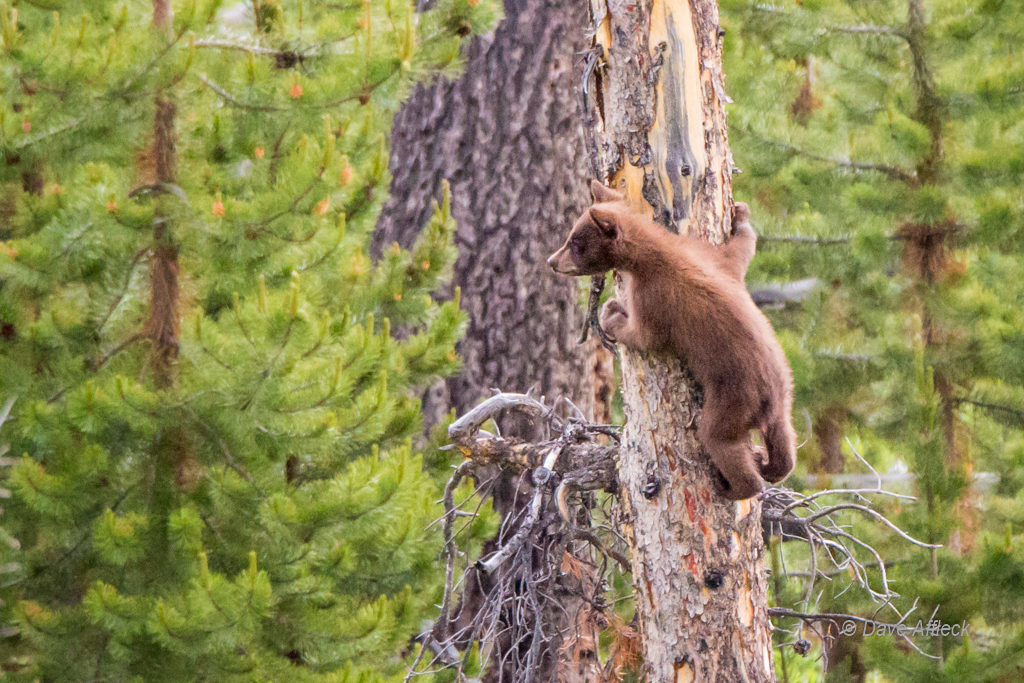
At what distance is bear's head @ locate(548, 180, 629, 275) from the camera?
7.41ft

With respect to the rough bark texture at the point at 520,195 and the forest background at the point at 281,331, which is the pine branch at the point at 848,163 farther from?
the rough bark texture at the point at 520,195

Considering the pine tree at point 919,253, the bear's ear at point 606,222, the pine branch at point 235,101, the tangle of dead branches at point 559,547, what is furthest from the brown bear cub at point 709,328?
the pine tree at point 919,253

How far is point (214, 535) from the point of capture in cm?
453

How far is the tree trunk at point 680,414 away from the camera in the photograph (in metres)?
2.29

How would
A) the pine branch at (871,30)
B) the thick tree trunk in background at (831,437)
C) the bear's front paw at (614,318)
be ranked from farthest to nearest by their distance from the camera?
the thick tree trunk in background at (831,437)
the pine branch at (871,30)
the bear's front paw at (614,318)

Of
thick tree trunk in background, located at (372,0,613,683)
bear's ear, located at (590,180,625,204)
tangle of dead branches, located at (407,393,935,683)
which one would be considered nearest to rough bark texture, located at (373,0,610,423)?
thick tree trunk in background, located at (372,0,613,683)

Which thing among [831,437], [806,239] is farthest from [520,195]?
[831,437]

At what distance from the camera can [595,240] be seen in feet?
7.48

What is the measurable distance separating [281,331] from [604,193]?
6.52 ft

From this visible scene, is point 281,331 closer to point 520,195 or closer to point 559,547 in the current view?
point 520,195

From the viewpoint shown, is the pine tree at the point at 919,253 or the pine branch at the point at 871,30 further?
the pine branch at the point at 871,30

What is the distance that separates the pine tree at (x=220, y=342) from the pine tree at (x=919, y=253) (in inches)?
125

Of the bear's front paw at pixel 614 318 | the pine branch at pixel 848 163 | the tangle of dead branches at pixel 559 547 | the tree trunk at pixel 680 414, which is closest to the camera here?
the tree trunk at pixel 680 414

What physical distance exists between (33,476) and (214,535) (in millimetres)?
950
